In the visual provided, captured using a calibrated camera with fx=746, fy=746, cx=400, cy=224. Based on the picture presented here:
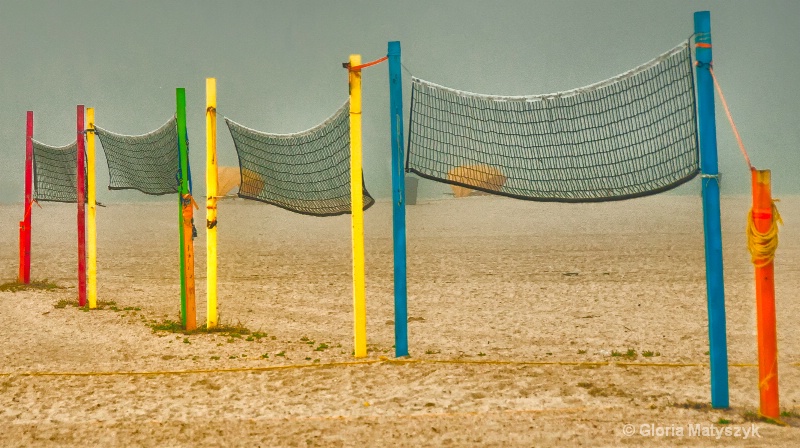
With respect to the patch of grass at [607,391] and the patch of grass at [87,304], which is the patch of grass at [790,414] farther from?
the patch of grass at [87,304]

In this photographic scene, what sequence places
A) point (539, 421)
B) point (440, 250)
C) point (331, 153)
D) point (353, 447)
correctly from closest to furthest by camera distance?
point (353, 447) → point (539, 421) → point (331, 153) → point (440, 250)

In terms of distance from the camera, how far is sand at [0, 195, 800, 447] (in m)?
5.01

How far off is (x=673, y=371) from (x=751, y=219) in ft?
6.55

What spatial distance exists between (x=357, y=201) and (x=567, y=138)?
78.7 inches

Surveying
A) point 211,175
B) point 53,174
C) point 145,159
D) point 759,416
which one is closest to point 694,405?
point 759,416

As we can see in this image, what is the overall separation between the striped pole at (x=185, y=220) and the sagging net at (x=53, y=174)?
427cm

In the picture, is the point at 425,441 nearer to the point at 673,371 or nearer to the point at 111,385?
the point at 673,371

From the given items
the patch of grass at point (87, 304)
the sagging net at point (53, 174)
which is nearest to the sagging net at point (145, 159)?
the sagging net at point (53, 174)

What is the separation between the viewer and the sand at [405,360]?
5.01 m

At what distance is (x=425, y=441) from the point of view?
472cm

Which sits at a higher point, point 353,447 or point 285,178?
point 285,178

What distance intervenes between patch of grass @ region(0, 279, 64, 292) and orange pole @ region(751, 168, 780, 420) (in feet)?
38.6

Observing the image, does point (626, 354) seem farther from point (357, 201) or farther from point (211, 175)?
point (211, 175)

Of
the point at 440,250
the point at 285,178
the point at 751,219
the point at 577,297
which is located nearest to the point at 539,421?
the point at 751,219
